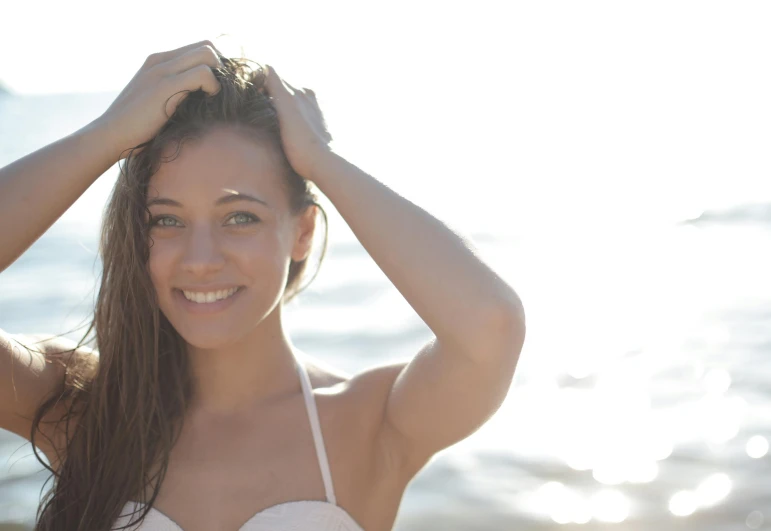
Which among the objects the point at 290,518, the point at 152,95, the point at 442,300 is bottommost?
the point at 290,518

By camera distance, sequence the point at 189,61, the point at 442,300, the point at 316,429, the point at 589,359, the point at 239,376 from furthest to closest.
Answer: the point at 589,359 → the point at 239,376 → the point at 316,429 → the point at 189,61 → the point at 442,300

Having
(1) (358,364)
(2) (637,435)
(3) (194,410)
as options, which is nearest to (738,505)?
(2) (637,435)

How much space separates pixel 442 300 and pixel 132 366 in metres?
1.01

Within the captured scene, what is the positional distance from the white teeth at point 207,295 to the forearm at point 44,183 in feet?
1.31

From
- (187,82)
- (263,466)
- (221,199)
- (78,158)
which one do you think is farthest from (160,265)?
(263,466)

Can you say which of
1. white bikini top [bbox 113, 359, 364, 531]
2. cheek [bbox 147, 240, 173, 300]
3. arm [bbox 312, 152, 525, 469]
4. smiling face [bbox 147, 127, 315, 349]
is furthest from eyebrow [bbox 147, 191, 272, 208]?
white bikini top [bbox 113, 359, 364, 531]

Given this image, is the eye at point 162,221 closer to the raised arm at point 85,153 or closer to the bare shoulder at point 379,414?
the raised arm at point 85,153

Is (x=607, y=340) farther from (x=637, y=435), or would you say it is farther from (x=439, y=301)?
(x=439, y=301)

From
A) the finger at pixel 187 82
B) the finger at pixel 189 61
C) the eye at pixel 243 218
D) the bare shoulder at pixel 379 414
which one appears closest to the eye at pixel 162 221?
the eye at pixel 243 218

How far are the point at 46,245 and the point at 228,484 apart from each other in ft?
30.6

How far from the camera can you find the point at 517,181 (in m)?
14.4

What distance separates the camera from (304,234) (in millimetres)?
3104

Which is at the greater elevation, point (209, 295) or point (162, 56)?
point (162, 56)

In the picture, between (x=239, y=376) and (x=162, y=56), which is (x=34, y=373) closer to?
(x=239, y=376)
